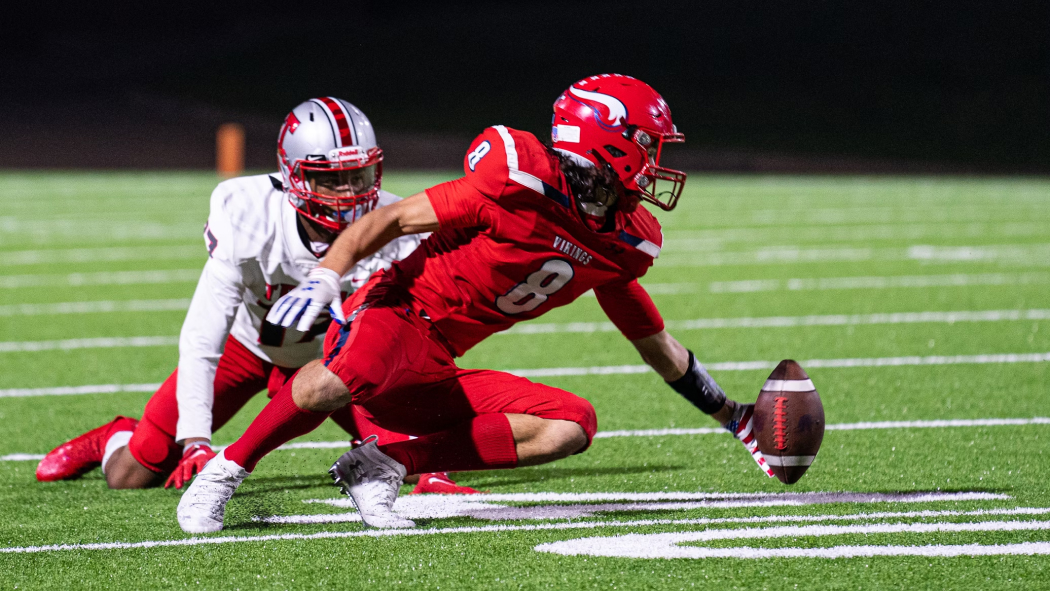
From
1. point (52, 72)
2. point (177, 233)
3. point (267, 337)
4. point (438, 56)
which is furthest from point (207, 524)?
point (52, 72)

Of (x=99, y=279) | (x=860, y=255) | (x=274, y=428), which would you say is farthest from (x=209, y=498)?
(x=860, y=255)

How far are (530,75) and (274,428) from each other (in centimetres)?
3061

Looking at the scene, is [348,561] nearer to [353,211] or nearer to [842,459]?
[353,211]

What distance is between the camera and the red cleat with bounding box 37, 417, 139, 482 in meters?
4.29

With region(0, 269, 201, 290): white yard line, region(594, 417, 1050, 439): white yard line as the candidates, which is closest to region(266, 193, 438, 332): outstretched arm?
region(594, 417, 1050, 439): white yard line

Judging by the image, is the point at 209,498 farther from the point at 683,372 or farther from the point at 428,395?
the point at 683,372

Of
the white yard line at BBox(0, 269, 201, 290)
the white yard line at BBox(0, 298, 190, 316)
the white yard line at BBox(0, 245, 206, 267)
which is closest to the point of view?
the white yard line at BBox(0, 298, 190, 316)

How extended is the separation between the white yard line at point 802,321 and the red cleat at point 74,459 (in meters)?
3.41

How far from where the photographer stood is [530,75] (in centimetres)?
3347

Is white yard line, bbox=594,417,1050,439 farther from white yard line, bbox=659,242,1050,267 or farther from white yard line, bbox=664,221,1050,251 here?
white yard line, bbox=664,221,1050,251

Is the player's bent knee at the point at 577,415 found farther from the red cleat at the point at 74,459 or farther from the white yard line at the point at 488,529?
the red cleat at the point at 74,459

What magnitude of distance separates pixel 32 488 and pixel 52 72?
3488 centimetres

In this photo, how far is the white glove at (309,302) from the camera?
312 cm

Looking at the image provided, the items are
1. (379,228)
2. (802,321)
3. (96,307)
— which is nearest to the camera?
(379,228)
